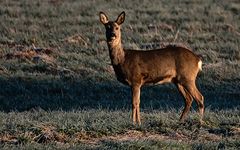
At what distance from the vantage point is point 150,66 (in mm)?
13453

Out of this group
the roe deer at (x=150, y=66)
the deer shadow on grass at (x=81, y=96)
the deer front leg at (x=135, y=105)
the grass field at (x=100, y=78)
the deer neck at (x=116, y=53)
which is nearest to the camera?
the grass field at (x=100, y=78)

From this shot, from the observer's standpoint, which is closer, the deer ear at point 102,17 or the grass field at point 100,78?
the grass field at point 100,78

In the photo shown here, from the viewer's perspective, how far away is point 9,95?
1908 centimetres

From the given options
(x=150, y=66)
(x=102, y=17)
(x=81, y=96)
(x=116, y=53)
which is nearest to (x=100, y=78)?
(x=81, y=96)

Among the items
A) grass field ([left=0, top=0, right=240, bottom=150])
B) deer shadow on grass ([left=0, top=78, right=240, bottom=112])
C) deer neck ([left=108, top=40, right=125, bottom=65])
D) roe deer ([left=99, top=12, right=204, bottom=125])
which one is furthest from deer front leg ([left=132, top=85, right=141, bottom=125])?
deer shadow on grass ([left=0, top=78, right=240, bottom=112])

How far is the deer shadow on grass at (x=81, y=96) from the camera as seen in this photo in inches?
700

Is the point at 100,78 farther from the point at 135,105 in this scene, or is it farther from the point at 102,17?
the point at 135,105

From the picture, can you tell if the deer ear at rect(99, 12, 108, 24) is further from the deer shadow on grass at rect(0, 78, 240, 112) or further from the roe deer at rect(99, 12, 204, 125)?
the deer shadow on grass at rect(0, 78, 240, 112)

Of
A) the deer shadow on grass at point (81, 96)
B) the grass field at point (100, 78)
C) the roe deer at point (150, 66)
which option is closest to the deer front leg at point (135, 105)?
the roe deer at point (150, 66)

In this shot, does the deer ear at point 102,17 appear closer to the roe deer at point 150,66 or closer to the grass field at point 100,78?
the roe deer at point 150,66

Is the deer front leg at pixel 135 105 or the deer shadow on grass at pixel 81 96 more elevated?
the deer front leg at pixel 135 105

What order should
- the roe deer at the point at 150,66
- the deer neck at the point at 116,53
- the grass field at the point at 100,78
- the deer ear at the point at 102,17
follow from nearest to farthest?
1. the grass field at the point at 100,78
2. the roe deer at the point at 150,66
3. the deer neck at the point at 116,53
4. the deer ear at the point at 102,17

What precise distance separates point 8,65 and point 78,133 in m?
11.2

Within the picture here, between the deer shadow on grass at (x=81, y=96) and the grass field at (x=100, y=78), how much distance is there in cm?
3
